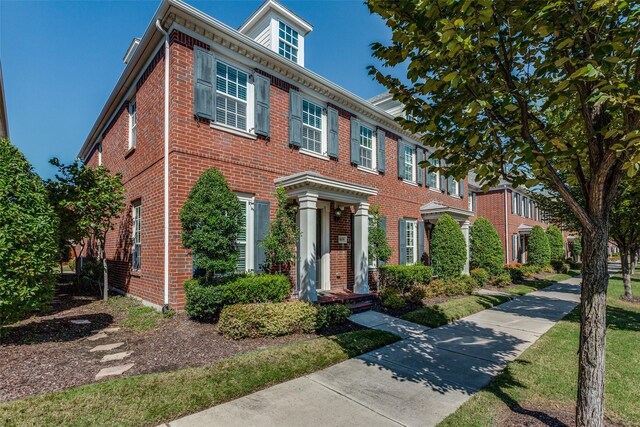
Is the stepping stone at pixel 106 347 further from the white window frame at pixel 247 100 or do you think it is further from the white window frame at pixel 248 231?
the white window frame at pixel 247 100

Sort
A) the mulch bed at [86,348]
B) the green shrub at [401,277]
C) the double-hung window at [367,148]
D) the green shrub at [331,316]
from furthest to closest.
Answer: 1. the double-hung window at [367,148]
2. the green shrub at [401,277]
3. the green shrub at [331,316]
4. the mulch bed at [86,348]

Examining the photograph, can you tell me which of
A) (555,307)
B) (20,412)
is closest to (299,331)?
(20,412)

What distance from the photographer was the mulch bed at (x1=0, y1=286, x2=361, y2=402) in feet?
13.7

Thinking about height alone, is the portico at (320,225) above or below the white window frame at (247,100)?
below

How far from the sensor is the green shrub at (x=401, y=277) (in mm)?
10822

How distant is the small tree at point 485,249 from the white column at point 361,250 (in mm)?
8747

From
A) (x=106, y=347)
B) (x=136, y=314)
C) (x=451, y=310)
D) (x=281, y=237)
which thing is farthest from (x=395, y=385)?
(x=136, y=314)

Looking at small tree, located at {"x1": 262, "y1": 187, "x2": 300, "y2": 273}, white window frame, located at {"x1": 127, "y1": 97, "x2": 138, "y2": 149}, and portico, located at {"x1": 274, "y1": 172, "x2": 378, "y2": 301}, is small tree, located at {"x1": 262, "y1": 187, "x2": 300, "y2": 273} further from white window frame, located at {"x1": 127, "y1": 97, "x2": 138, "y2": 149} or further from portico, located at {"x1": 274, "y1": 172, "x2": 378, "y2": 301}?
white window frame, located at {"x1": 127, "y1": 97, "x2": 138, "y2": 149}

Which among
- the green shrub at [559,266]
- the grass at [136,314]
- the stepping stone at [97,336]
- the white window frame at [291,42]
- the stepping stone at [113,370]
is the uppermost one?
the white window frame at [291,42]

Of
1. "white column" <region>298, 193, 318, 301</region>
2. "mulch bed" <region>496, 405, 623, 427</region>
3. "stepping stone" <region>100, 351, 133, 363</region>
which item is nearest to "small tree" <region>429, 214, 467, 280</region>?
"white column" <region>298, 193, 318, 301</region>

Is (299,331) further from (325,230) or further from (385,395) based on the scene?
(325,230)

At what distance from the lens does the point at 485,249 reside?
627 inches

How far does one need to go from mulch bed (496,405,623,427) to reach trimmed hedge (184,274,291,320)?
16.1 feet

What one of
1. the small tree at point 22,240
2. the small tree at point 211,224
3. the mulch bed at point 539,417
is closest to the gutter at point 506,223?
the mulch bed at point 539,417
